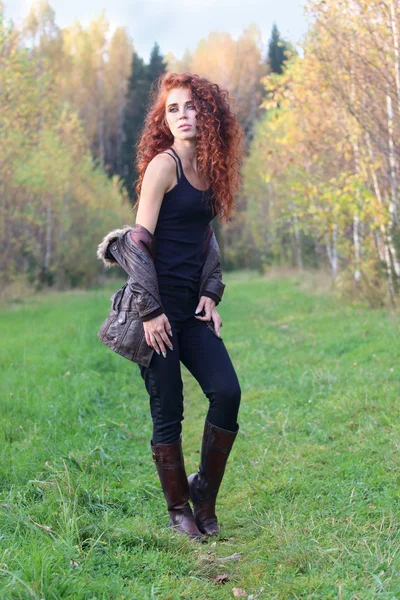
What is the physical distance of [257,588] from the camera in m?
2.95

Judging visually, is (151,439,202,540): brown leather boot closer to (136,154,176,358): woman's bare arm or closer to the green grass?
the green grass

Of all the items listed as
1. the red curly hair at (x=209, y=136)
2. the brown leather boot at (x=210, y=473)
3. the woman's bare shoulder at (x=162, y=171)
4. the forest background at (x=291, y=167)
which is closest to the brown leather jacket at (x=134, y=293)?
the woman's bare shoulder at (x=162, y=171)

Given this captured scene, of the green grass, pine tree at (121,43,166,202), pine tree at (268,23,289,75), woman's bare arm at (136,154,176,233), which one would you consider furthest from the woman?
pine tree at (121,43,166,202)

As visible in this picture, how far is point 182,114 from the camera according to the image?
11.8ft

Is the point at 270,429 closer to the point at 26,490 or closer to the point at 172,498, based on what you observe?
the point at 172,498

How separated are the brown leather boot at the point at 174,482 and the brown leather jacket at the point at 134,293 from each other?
505 millimetres

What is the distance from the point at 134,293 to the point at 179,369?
1.60 feet

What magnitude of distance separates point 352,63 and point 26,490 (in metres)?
Answer: 8.92

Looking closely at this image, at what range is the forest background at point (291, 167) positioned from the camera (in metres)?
10.4

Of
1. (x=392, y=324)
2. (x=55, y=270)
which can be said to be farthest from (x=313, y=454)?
(x=55, y=270)

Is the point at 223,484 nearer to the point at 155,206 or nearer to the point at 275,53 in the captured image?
the point at 155,206

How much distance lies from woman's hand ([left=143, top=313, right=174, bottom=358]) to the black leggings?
7 cm

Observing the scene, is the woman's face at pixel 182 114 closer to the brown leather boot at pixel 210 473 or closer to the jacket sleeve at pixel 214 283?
the jacket sleeve at pixel 214 283

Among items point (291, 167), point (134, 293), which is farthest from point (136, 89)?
point (134, 293)
